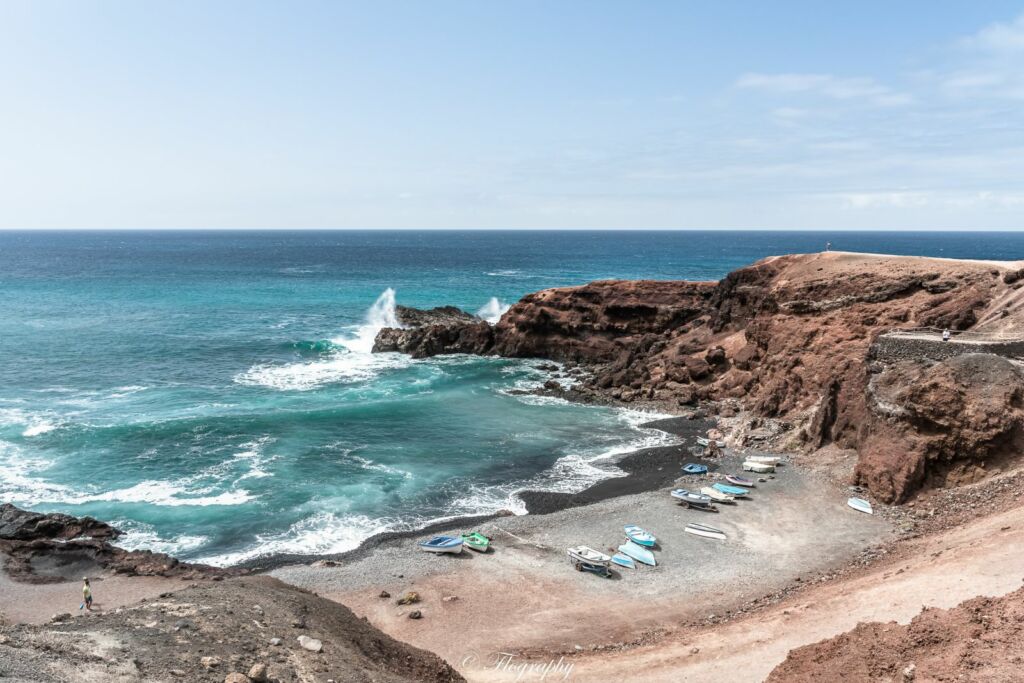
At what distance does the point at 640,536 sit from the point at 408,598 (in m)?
10.2

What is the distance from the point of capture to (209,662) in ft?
42.9

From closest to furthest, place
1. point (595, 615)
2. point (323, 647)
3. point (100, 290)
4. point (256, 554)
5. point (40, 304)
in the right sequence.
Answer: point (323, 647) → point (595, 615) → point (256, 554) → point (40, 304) → point (100, 290)

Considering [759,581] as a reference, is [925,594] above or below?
above

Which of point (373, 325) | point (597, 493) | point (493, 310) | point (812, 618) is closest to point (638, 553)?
point (597, 493)

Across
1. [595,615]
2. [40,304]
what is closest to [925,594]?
[595,615]

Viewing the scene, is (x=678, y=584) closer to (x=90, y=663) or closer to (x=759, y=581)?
(x=759, y=581)

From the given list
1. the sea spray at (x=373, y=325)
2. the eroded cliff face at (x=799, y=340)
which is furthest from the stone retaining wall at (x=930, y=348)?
the sea spray at (x=373, y=325)

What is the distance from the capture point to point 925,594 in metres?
19.2

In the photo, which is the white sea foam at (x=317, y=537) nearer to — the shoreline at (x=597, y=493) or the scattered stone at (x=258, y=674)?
the shoreline at (x=597, y=493)

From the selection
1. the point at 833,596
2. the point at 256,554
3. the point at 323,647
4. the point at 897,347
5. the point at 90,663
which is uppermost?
the point at 897,347

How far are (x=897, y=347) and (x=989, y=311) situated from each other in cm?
782

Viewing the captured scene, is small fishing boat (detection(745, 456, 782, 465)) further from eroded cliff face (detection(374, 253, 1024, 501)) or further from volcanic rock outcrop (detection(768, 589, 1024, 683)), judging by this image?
volcanic rock outcrop (detection(768, 589, 1024, 683))

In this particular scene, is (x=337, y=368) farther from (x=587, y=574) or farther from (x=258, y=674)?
(x=258, y=674)

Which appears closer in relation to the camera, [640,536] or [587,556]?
[587,556]
